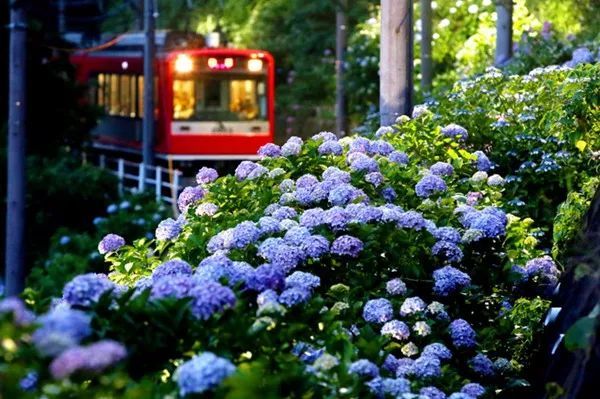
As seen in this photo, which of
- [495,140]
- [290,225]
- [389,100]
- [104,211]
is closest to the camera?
[290,225]

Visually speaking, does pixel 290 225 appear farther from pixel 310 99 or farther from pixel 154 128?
pixel 310 99

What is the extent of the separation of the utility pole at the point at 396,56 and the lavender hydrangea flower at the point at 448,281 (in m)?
5.07

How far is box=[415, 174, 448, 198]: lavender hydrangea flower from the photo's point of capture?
902 centimetres

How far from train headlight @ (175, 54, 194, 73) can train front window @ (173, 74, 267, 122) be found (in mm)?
273

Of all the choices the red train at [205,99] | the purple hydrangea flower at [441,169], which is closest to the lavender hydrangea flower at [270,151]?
the purple hydrangea flower at [441,169]

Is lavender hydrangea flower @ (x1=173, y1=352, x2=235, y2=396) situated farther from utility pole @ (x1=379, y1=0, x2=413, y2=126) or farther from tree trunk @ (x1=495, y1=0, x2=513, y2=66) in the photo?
tree trunk @ (x1=495, y1=0, x2=513, y2=66)

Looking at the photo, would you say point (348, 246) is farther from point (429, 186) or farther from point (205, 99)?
point (205, 99)

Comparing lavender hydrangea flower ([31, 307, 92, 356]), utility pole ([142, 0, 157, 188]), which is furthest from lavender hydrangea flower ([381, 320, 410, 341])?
utility pole ([142, 0, 157, 188])

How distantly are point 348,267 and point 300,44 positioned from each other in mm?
38918

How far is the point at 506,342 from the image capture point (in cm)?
819

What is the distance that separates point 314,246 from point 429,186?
165 centimetres

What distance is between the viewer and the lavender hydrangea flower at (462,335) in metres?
7.55

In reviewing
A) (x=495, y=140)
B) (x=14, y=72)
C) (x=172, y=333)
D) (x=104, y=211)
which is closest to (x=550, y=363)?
(x=172, y=333)

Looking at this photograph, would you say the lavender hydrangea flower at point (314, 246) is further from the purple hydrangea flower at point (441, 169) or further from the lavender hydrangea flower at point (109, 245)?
the purple hydrangea flower at point (441, 169)
